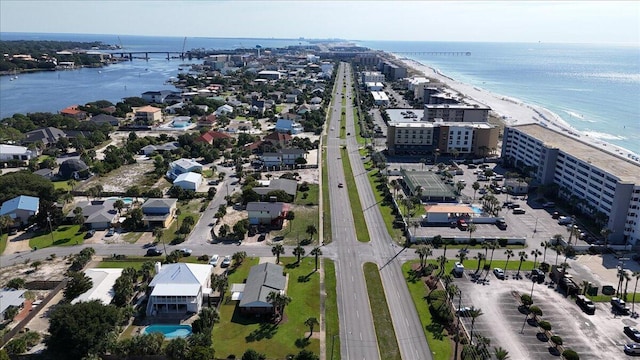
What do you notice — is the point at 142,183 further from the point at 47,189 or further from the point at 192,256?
the point at 192,256

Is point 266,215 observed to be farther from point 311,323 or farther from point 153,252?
point 311,323

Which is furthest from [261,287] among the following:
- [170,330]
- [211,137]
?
[211,137]

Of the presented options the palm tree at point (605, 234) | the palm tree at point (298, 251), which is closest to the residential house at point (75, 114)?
the palm tree at point (298, 251)

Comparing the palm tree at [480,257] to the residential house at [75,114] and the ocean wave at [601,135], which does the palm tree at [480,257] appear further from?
the residential house at [75,114]

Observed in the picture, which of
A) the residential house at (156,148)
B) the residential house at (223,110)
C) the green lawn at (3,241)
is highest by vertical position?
the residential house at (223,110)

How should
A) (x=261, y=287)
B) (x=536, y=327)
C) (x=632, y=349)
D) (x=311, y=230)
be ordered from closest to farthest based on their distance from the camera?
(x=632, y=349)
(x=536, y=327)
(x=261, y=287)
(x=311, y=230)

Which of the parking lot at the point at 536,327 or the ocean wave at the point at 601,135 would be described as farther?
the ocean wave at the point at 601,135
